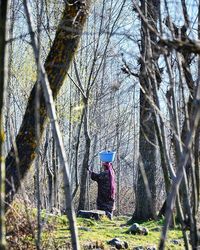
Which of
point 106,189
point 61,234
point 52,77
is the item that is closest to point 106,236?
point 61,234

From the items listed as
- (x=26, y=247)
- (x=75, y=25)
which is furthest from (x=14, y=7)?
(x=26, y=247)

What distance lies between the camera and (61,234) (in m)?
6.58

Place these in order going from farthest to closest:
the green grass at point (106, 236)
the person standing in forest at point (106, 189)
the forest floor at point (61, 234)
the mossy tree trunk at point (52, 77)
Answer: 1. the person standing in forest at point (106, 189)
2. the green grass at point (106, 236)
3. the mossy tree trunk at point (52, 77)
4. the forest floor at point (61, 234)

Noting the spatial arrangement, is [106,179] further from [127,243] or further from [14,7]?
[127,243]

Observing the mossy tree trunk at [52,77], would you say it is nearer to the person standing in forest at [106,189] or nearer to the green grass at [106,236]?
the green grass at [106,236]

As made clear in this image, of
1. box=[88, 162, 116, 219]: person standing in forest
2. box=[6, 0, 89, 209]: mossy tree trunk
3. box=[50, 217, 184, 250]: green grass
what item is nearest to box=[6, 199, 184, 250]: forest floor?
box=[50, 217, 184, 250]: green grass

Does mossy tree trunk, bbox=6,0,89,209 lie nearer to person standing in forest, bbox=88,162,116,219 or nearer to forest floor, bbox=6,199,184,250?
forest floor, bbox=6,199,184,250

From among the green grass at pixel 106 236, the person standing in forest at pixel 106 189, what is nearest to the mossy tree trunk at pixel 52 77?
the green grass at pixel 106 236

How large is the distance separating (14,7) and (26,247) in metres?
8.38

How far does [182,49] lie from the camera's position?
2424mm

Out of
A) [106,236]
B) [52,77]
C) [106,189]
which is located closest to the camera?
[52,77]

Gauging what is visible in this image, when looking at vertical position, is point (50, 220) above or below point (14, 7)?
below

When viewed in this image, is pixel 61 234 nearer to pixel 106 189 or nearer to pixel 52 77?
pixel 52 77

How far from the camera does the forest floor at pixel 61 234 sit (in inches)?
210
